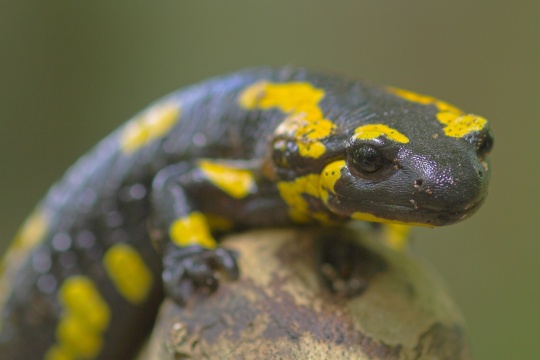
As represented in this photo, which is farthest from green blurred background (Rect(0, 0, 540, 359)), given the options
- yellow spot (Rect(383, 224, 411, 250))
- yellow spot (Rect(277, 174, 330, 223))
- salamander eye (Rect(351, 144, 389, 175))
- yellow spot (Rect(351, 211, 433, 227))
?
salamander eye (Rect(351, 144, 389, 175))

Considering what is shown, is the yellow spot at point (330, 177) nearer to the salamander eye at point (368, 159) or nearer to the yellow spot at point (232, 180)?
the salamander eye at point (368, 159)

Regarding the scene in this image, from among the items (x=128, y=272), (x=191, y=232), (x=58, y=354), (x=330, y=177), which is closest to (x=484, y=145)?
(x=330, y=177)

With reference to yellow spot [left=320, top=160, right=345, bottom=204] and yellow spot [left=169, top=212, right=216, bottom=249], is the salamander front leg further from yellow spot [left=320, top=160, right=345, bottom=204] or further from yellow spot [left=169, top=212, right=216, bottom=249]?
yellow spot [left=320, top=160, right=345, bottom=204]

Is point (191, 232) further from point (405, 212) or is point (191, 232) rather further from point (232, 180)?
point (405, 212)

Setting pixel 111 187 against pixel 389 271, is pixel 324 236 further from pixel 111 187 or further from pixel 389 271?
pixel 111 187

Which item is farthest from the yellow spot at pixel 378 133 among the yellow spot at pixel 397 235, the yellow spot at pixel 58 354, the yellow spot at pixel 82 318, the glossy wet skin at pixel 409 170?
the yellow spot at pixel 58 354

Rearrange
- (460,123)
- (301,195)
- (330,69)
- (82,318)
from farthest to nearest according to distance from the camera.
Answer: (330,69), (82,318), (301,195), (460,123)

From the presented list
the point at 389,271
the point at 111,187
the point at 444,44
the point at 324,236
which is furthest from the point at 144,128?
the point at 444,44
